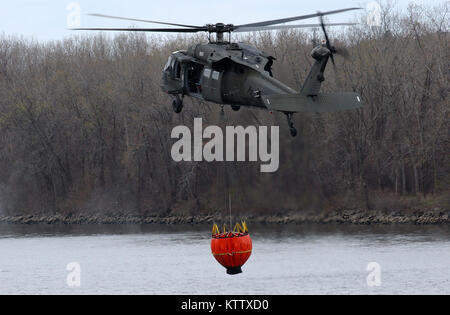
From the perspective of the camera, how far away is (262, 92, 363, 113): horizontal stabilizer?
38.1 metres

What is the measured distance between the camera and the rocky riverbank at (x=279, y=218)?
52.0 meters

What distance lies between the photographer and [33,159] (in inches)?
4035

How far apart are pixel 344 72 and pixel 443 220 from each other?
559 inches

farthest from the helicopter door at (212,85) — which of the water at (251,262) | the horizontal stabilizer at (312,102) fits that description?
the water at (251,262)

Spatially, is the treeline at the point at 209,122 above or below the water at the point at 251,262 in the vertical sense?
above

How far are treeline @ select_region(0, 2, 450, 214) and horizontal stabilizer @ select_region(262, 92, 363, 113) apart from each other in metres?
9.22

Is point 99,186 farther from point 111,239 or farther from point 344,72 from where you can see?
point 344,72

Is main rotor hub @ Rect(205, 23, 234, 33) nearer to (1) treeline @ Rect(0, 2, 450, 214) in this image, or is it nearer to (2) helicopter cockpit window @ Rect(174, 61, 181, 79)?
(2) helicopter cockpit window @ Rect(174, 61, 181, 79)

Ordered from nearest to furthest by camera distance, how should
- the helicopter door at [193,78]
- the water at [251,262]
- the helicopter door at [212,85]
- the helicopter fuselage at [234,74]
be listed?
1. the helicopter fuselage at [234,74]
2. the helicopter door at [212,85]
3. the helicopter door at [193,78]
4. the water at [251,262]

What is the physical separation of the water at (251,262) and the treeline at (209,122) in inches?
135

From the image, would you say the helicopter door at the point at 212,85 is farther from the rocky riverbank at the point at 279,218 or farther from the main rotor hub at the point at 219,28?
the rocky riverbank at the point at 279,218

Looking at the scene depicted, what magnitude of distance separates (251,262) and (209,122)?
16628mm

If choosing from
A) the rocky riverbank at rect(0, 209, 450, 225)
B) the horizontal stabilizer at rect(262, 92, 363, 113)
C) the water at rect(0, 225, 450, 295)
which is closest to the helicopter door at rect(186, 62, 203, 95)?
the horizontal stabilizer at rect(262, 92, 363, 113)
